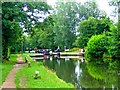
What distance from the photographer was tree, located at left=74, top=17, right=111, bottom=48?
2962 centimetres

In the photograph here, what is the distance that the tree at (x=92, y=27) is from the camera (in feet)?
97.2

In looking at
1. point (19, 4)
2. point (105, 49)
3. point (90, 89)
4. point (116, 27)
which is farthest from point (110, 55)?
point (90, 89)

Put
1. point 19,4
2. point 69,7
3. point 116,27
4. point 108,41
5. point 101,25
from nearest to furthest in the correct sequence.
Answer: point 19,4 → point 116,27 → point 108,41 → point 101,25 → point 69,7

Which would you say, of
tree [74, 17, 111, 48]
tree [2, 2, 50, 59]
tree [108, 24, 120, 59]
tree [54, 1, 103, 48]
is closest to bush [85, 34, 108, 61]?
tree [108, 24, 120, 59]

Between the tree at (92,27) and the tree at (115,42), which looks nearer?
the tree at (115,42)

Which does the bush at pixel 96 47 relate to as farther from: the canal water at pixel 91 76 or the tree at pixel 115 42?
the canal water at pixel 91 76

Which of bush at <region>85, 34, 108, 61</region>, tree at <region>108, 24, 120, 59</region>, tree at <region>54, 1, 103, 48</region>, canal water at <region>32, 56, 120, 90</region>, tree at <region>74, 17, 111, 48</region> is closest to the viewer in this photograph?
canal water at <region>32, 56, 120, 90</region>

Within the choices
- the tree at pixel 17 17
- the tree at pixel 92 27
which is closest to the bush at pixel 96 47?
the tree at pixel 92 27

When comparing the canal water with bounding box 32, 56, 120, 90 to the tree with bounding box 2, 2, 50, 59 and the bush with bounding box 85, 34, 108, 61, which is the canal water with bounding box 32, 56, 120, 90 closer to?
the tree with bounding box 2, 2, 50, 59

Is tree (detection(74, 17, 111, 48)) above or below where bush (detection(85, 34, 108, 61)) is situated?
above

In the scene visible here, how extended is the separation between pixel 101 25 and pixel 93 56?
607 cm

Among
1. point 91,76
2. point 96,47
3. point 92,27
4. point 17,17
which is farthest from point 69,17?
point 91,76

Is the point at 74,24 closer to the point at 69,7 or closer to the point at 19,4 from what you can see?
the point at 69,7

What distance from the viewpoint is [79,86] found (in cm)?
933
